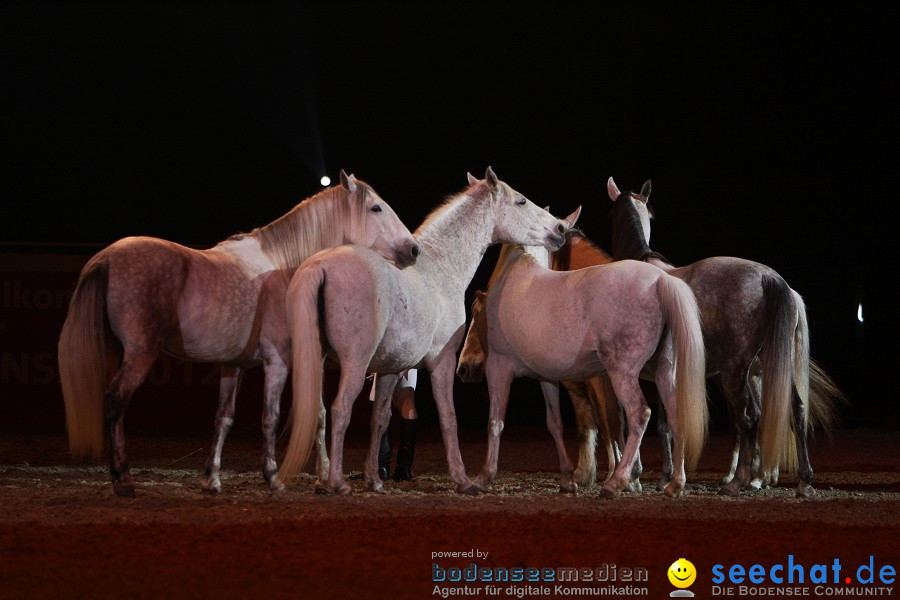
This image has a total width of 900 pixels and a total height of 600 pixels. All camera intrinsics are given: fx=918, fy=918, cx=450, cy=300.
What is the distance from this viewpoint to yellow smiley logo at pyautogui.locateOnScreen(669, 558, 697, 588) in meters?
4.05

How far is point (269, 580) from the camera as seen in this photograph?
3.94 metres

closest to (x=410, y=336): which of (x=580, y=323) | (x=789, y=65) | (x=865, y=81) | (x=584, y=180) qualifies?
(x=580, y=323)

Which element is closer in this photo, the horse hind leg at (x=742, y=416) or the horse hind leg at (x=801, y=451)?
the horse hind leg at (x=801, y=451)

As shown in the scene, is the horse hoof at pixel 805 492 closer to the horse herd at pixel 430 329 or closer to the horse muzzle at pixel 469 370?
the horse herd at pixel 430 329

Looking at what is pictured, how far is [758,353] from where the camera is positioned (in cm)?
775

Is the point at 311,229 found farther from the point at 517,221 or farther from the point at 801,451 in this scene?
the point at 801,451

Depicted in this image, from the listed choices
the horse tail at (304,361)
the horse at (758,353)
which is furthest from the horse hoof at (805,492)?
the horse tail at (304,361)

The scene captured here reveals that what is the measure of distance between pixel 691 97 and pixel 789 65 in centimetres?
198

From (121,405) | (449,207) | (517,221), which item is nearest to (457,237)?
(449,207)

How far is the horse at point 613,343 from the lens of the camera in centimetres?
669

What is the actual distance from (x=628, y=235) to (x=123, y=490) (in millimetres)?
5012

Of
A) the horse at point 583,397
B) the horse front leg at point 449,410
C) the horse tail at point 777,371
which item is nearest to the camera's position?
the horse front leg at point 449,410

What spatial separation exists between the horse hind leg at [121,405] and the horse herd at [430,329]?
0.03 ft

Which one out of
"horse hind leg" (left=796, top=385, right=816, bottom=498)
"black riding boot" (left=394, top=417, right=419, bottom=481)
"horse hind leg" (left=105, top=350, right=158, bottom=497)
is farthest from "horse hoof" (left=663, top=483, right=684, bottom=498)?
"horse hind leg" (left=105, top=350, right=158, bottom=497)
